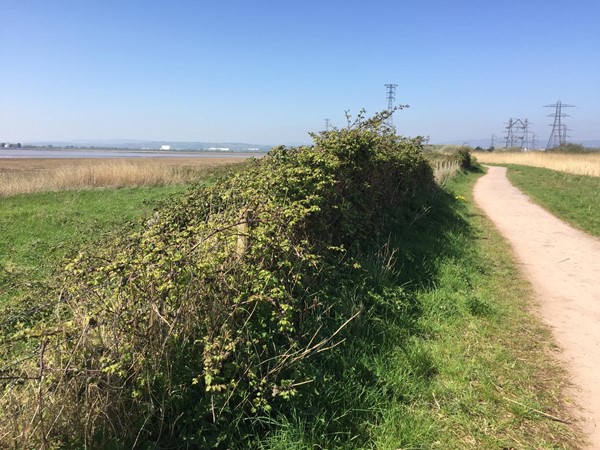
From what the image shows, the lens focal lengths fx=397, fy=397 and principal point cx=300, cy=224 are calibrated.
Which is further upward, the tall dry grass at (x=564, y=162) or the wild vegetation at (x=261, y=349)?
the tall dry grass at (x=564, y=162)

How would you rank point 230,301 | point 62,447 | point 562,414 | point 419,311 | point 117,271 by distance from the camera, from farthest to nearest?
point 419,311 < point 562,414 < point 230,301 < point 117,271 < point 62,447

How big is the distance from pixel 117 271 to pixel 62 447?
100cm

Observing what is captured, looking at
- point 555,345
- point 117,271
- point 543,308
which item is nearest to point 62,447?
point 117,271

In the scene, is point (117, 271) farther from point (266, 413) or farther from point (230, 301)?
point (266, 413)

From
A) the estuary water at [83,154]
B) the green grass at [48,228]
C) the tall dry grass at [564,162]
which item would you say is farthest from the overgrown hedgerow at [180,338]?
the estuary water at [83,154]

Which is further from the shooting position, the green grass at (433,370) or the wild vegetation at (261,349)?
the green grass at (433,370)

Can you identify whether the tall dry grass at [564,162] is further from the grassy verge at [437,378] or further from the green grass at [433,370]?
the grassy verge at [437,378]

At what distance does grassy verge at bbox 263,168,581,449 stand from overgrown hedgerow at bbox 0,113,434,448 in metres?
0.28

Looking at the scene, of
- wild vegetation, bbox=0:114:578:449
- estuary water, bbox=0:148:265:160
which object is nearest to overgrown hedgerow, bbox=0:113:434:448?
wild vegetation, bbox=0:114:578:449

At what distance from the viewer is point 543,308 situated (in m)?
5.10

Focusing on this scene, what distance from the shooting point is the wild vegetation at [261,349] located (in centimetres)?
216

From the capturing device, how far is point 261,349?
2820 millimetres

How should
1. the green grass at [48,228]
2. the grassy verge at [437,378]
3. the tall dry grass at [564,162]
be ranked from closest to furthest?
the grassy verge at [437,378]
the green grass at [48,228]
the tall dry grass at [564,162]

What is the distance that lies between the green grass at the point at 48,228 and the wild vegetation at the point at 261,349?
2042mm
